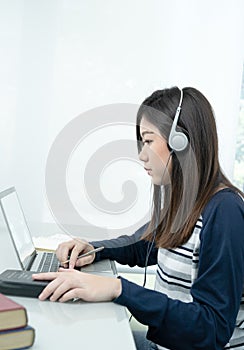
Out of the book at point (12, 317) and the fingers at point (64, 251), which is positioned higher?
the book at point (12, 317)

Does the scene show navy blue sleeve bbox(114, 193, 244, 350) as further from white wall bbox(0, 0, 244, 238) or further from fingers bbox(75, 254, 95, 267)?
white wall bbox(0, 0, 244, 238)

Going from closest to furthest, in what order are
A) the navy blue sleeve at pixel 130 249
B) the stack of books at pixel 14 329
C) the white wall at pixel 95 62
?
the stack of books at pixel 14 329 → the navy blue sleeve at pixel 130 249 → the white wall at pixel 95 62

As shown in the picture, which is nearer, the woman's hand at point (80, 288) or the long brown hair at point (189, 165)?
the woman's hand at point (80, 288)

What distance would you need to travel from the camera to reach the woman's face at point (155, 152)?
116 centimetres

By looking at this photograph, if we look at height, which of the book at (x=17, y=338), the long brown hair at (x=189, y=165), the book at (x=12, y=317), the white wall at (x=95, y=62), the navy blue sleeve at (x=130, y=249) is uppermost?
the white wall at (x=95, y=62)

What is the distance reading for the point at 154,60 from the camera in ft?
7.72

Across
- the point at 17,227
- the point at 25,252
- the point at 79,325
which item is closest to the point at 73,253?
the point at 25,252

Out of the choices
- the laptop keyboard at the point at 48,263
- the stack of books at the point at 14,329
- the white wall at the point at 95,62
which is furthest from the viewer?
the white wall at the point at 95,62

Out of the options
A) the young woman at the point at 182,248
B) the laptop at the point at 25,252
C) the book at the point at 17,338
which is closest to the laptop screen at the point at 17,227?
the laptop at the point at 25,252

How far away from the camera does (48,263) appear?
1.24 meters

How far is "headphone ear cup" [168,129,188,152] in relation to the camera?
108 cm

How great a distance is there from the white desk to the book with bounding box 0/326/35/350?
19mm

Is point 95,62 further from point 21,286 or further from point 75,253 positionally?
point 21,286

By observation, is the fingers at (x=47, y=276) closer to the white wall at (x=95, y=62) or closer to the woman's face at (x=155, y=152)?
the woman's face at (x=155, y=152)
